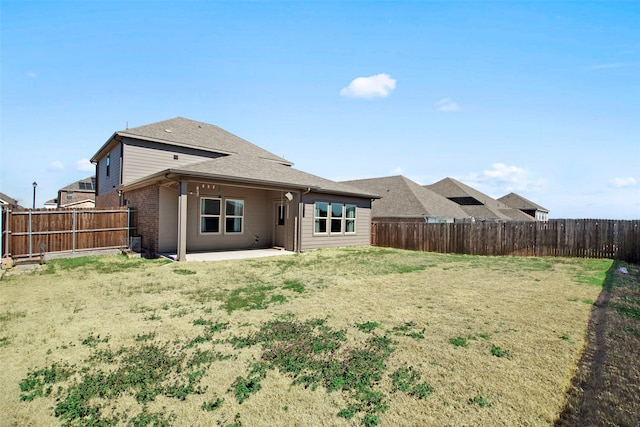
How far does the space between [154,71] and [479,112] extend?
12982mm

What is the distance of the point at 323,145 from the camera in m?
17.1

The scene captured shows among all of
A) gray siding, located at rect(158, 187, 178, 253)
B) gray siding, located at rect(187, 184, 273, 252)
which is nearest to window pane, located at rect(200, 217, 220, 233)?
gray siding, located at rect(187, 184, 273, 252)

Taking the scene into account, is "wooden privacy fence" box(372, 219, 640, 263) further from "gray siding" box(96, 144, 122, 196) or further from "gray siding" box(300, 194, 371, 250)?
"gray siding" box(96, 144, 122, 196)

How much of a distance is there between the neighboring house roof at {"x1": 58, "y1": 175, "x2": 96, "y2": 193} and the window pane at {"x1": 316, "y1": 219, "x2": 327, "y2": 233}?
1206 inches

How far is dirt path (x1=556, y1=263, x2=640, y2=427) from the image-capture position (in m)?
2.34

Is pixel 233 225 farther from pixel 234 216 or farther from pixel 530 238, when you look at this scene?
pixel 530 238

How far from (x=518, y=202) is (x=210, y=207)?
43845 millimetres

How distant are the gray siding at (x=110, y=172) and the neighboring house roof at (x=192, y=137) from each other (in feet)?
1.32

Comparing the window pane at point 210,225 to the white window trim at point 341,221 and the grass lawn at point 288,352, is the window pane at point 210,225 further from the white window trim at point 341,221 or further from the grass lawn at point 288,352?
the grass lawn at point 288,352

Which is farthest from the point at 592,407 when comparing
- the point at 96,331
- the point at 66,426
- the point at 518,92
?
the point at 518,92

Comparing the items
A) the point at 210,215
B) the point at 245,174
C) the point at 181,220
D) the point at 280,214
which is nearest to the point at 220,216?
the point at 210,215

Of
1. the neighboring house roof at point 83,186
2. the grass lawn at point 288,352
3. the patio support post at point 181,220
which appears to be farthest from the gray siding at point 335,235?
the neighboring house roof at point 83,186

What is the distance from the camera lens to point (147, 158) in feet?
49.3

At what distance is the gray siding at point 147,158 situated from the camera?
1448 cm
